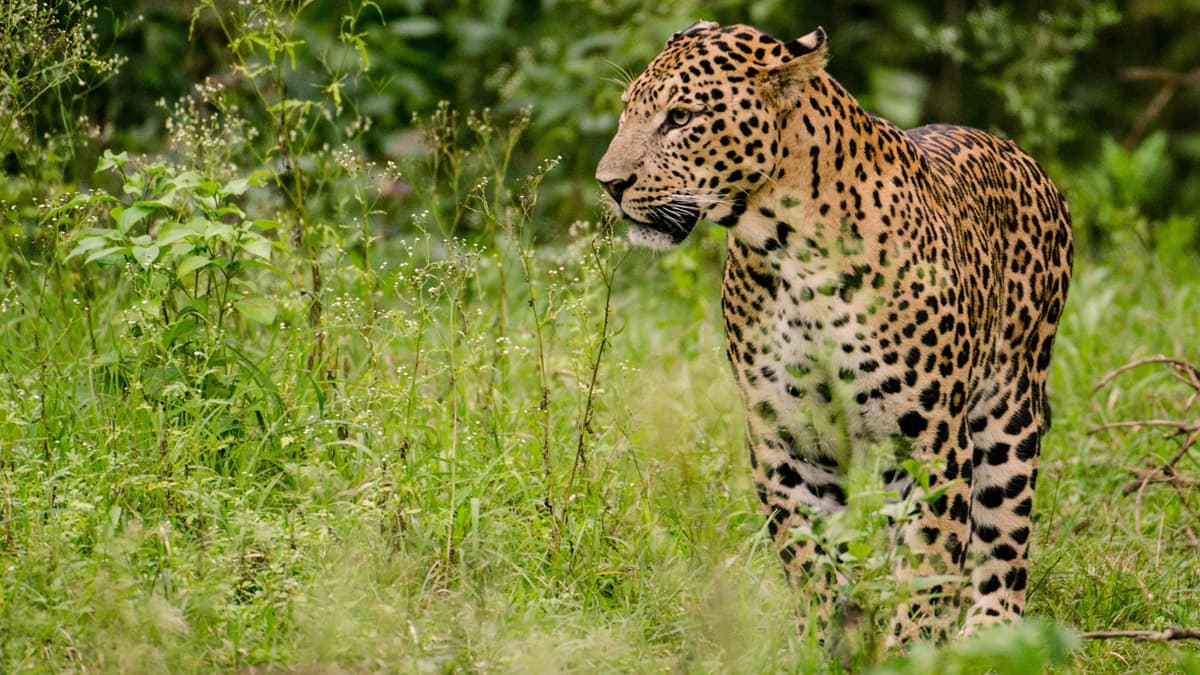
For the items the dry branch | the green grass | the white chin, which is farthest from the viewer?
the dry branch

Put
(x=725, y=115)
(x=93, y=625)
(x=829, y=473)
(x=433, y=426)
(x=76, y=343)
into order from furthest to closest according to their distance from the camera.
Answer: (x=76, y=343) → (x=433, y=426) → (x=829, y=473) → (x=725, y=115) → (x=93, y=625)

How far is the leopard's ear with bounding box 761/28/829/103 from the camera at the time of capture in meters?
4.62

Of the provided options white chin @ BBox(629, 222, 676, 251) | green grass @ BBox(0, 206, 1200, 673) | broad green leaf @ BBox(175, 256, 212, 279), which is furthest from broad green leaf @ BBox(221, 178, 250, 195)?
white chin @ BBox(629, 222, 676, 251)

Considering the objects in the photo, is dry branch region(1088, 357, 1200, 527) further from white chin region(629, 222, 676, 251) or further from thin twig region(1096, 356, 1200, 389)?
white chin region(629, 222, 676, 251)

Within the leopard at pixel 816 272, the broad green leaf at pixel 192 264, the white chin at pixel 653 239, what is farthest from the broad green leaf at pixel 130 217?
the white chin at pixel 653 239

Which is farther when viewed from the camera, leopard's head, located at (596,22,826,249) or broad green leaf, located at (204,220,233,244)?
broad green leaf, located at (204,220,233,244)

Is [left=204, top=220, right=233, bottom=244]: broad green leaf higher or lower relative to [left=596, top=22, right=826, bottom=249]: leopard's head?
lower

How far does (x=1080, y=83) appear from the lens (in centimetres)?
1227

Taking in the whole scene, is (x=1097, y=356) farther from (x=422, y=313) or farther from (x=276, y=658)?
(x=276, y=658)

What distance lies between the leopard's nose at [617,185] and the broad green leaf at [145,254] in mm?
1538

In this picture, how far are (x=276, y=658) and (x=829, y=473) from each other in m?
1.96

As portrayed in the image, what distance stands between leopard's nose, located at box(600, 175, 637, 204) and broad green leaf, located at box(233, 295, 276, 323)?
136cm

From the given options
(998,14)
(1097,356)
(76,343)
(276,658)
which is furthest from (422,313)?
(998,14)

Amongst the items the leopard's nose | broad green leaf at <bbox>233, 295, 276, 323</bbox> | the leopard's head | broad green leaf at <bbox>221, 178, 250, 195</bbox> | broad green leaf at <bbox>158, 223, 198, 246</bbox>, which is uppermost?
the leopard's head
